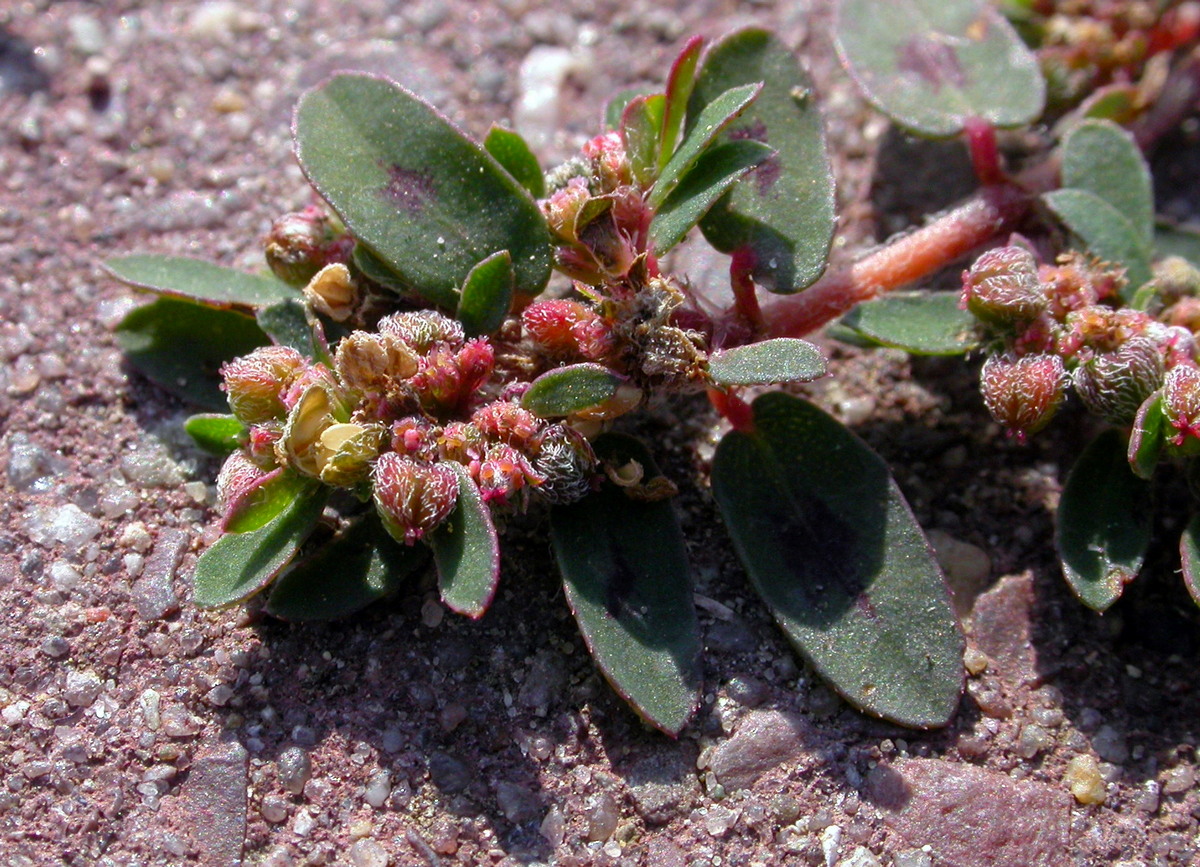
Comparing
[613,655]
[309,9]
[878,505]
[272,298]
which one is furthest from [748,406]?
[309,9]

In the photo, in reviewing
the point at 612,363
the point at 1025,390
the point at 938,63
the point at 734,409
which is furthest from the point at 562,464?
the point at 938,63

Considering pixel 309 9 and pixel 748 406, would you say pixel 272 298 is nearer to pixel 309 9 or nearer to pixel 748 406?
pixel 748 406

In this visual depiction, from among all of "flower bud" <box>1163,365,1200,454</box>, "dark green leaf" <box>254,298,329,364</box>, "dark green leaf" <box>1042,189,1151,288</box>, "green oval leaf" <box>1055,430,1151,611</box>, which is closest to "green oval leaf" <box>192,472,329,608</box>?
"dark green leaf" <box>254,298,329,364</box>

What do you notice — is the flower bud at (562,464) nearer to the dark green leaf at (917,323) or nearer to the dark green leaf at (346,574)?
the dark green leaf at (346,574)

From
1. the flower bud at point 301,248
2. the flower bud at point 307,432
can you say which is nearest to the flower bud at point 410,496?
the flower bud at point 307,432

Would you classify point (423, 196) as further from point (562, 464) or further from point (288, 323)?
point (562, 464)

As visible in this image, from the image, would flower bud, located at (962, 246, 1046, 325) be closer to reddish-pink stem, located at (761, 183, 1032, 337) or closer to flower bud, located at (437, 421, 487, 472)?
reddish-pink stem, located at (761, 183, 1032, 337)

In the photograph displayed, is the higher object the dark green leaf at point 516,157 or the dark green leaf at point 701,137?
the dark green leaf at point 701,137
